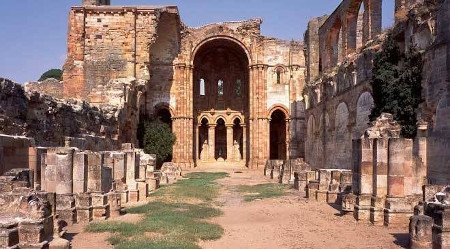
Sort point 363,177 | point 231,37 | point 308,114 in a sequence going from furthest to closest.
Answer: point 231,37 < point 308,114 < point 363,177

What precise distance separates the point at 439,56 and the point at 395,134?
12.2 ft

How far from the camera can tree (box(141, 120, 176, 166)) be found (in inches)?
1201

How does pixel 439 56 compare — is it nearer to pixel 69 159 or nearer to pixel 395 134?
pixel 395 134

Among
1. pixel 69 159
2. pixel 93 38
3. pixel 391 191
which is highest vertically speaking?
pixel 93 38

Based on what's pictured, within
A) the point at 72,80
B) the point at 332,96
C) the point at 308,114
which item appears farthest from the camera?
the point at 308,114

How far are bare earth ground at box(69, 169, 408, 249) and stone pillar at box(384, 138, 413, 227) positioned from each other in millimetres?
621

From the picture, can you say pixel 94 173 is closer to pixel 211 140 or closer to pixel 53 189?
pixel 53 189

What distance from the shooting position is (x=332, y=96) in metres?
24.7

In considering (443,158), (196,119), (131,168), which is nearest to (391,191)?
(443,158)

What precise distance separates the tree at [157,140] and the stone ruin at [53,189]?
15642 mm

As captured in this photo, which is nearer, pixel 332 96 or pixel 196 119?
pixel 332 96

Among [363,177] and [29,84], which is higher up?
[29,84]

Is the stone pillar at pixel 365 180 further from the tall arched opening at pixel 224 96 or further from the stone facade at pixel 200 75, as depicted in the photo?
the tall arched opening at pixel 224 96

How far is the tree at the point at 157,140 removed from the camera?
3050 centimetres
